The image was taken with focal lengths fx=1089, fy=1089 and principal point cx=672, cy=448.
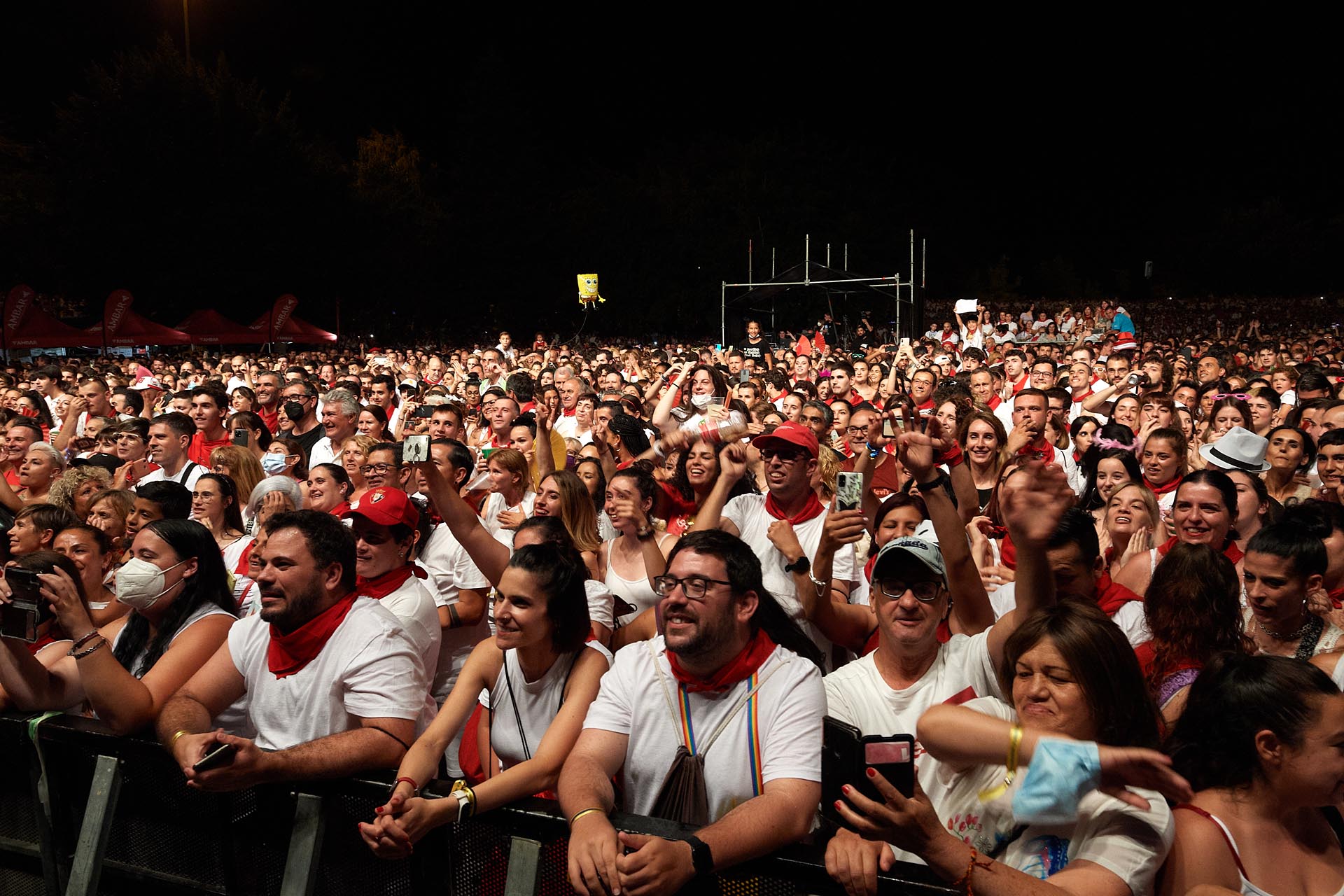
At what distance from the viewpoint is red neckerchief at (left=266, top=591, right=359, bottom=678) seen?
3.20 meters

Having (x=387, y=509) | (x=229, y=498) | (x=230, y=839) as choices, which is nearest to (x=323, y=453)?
(x=229, y=498)

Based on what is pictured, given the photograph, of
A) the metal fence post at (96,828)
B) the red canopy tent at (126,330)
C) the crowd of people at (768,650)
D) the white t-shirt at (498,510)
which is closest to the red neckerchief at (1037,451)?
the crowd of people at (768,650)

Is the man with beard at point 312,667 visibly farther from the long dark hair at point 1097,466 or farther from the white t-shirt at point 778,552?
the long dark hair at point 1097,466

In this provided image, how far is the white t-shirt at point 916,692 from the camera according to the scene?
2.85 meters

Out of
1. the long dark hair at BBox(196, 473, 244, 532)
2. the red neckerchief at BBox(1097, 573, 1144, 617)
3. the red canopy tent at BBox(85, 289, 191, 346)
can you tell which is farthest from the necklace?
the red canopy tent at BBox(85, 289, 191, 346)

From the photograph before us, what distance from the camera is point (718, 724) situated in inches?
108

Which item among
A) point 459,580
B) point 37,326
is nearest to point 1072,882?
point 459,580

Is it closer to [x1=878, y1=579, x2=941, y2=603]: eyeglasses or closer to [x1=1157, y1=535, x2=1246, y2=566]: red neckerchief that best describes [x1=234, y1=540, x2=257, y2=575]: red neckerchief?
[x1=878, y1=579, x2=941, y2=603]: eyeglasses

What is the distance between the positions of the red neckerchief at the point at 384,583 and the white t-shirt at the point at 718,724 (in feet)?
4.53

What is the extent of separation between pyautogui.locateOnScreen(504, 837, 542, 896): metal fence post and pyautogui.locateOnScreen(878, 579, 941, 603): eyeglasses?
1117mm

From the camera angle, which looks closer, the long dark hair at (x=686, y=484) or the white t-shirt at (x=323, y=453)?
the long dark hair at (x=686, y=484)

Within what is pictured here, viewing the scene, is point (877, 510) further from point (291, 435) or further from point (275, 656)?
point (291, 435)

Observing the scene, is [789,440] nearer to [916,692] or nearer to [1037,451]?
[916,692]

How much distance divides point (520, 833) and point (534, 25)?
52616 millimetres
